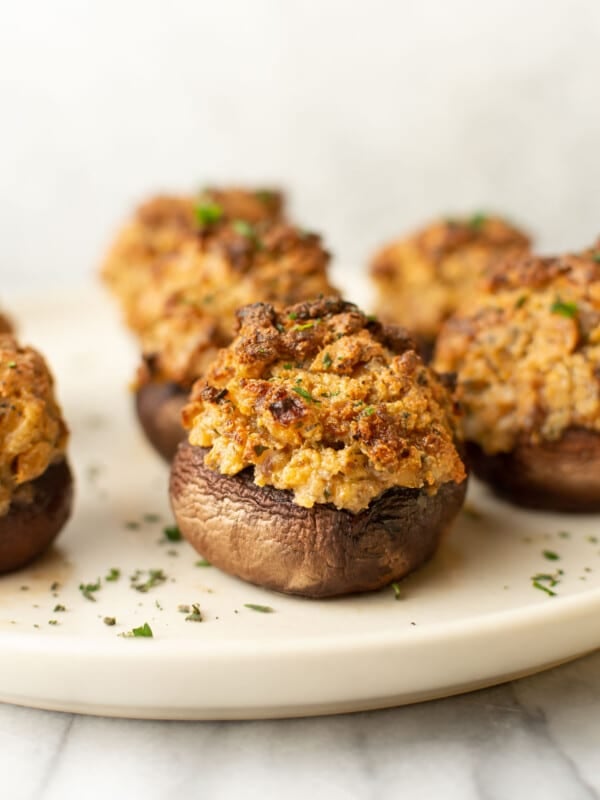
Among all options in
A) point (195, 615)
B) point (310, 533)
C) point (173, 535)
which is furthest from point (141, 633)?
point (173, 535)

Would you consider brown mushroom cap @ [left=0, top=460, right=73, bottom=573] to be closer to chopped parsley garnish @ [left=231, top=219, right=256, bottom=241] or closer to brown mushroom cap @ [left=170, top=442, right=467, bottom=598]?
brown mushroom cap @ [left=170, top=442, right=467, bottom=598]

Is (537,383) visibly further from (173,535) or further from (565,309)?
(173,535)

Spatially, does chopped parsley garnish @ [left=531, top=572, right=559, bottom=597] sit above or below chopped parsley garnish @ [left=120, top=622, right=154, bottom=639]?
above

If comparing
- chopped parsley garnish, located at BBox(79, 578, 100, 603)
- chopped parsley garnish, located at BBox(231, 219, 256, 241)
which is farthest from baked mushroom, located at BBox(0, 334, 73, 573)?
chopped parsley garnish, located at BBox(231, 219, 256, 241)

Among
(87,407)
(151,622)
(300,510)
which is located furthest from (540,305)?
(87,407)

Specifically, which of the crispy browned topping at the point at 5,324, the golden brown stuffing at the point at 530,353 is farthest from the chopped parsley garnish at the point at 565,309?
the crispy browned topping at the point at 5,324

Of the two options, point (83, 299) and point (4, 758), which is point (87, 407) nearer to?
point (83, 299)

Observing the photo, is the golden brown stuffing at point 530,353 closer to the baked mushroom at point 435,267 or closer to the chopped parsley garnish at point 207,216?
the baked mushroom at point 435,267

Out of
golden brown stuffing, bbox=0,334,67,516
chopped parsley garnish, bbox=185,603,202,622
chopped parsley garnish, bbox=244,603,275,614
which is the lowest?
chopped parsley garnish, bbox=185,603,202,622
